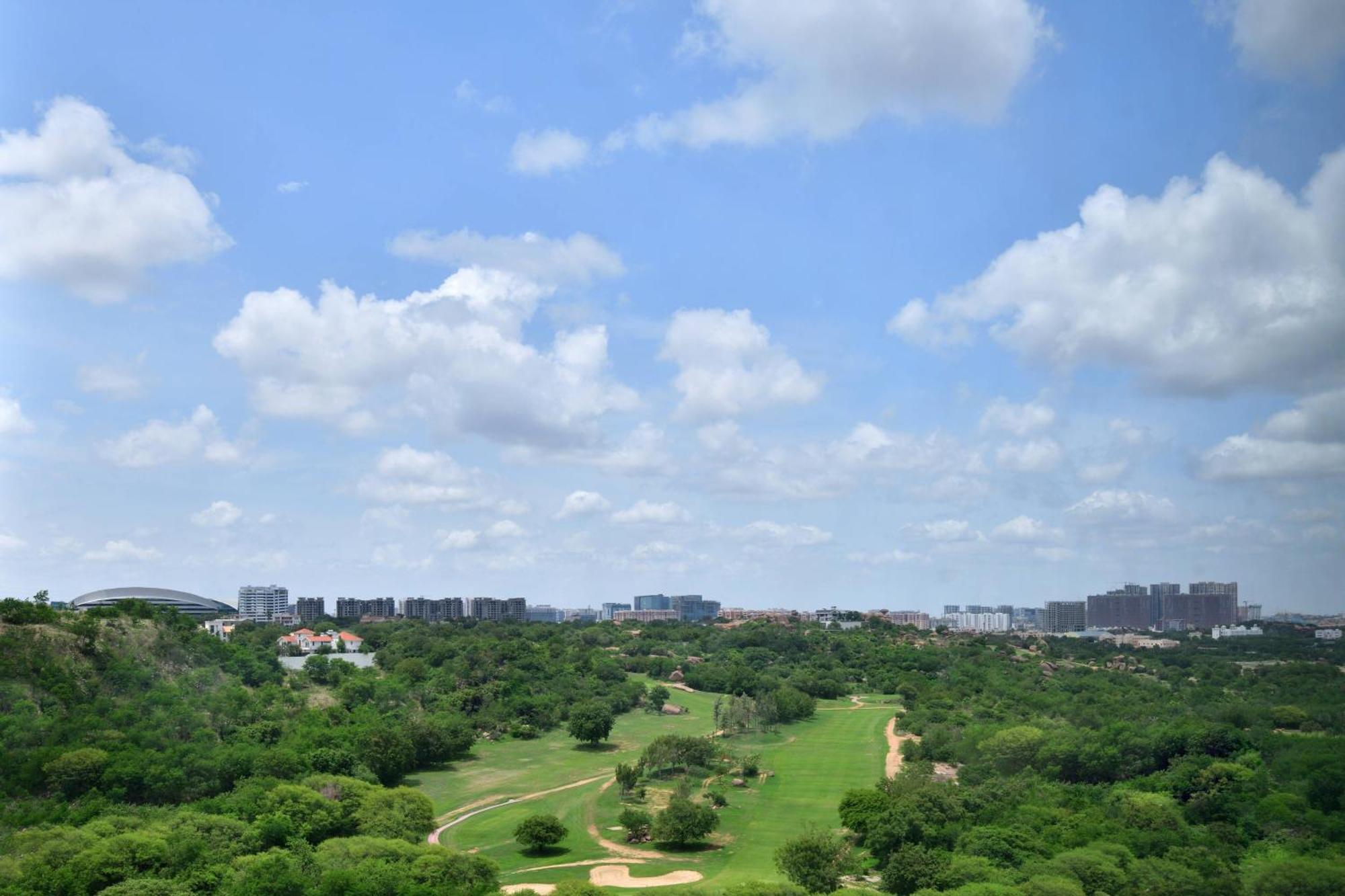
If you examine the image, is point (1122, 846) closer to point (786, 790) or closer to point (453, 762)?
point (786, 790)

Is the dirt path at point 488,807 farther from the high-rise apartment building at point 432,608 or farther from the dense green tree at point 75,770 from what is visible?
the high-rise apartment building at point 432,608

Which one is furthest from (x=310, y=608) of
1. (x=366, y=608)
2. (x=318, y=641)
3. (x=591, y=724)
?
(x=591, y=724)

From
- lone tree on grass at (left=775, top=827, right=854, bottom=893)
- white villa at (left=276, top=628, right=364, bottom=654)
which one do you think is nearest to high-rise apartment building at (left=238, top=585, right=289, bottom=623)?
white villa at (left=276, top=628, right=364, bottom=654)

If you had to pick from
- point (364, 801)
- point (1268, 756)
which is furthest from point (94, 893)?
point (1268, 756)

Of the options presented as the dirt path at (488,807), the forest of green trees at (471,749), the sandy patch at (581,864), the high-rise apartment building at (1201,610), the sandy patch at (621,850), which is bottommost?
the dirt path at (488,807)

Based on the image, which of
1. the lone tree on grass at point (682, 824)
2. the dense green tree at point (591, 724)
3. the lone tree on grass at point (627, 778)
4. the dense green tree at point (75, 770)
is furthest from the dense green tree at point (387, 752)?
the lone tree on grass at point (682, 824)

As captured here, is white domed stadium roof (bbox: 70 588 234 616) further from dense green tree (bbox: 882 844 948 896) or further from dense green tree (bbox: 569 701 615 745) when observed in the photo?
dense green tree (bbox: 882 844 948 896)

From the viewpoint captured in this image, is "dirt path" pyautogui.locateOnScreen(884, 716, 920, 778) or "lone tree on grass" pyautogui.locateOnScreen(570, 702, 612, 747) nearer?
"dirt path" pyautogui.locateOnScreen(884, 716, 920, 778)
